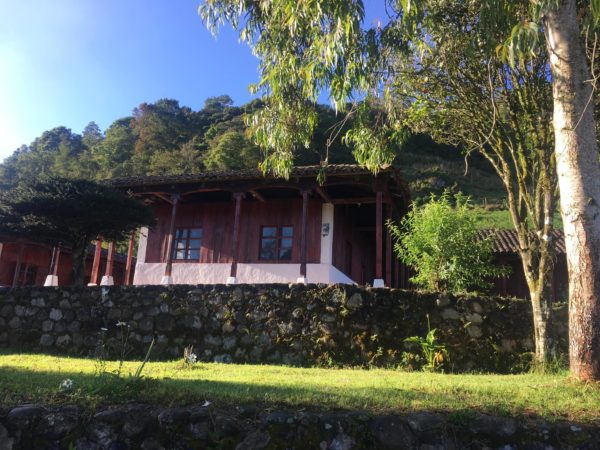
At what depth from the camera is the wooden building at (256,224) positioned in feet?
44.4

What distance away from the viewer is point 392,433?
432cm

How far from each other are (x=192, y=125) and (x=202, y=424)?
158 feet

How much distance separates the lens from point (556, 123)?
622 centimetres

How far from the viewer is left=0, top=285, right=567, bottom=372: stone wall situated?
840 cm

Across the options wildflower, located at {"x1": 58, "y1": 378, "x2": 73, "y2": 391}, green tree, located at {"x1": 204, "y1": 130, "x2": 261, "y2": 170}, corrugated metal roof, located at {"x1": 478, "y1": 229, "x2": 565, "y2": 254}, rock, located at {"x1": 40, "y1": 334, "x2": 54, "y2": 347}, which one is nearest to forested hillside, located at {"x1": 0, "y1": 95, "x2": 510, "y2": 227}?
green tree, located at {"x1": 204, "y1": 130, "x2": 261, "y2": 170}

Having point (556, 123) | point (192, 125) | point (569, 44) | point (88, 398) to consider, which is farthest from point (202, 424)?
point (192, 125)

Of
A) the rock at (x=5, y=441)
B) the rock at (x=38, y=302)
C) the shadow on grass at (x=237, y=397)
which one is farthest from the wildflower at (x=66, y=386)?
the rock at (x=38, y=302)

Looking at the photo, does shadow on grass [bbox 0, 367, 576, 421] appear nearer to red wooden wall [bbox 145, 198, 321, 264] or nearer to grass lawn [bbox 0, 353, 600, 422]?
grass lawn [bbox 0, 353, 600, 422]

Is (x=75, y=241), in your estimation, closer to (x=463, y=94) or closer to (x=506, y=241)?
(x=463, y=94)

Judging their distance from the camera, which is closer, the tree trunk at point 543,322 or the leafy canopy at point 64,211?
the tree trunk at point 543,322

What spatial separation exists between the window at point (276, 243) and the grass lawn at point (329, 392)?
7.91 meters

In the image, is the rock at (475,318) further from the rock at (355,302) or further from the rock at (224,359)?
A: the rock at (224,359)

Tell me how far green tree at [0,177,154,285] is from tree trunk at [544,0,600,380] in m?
9.55

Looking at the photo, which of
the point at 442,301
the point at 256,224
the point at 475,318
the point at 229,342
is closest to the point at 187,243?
the point at 256,224
